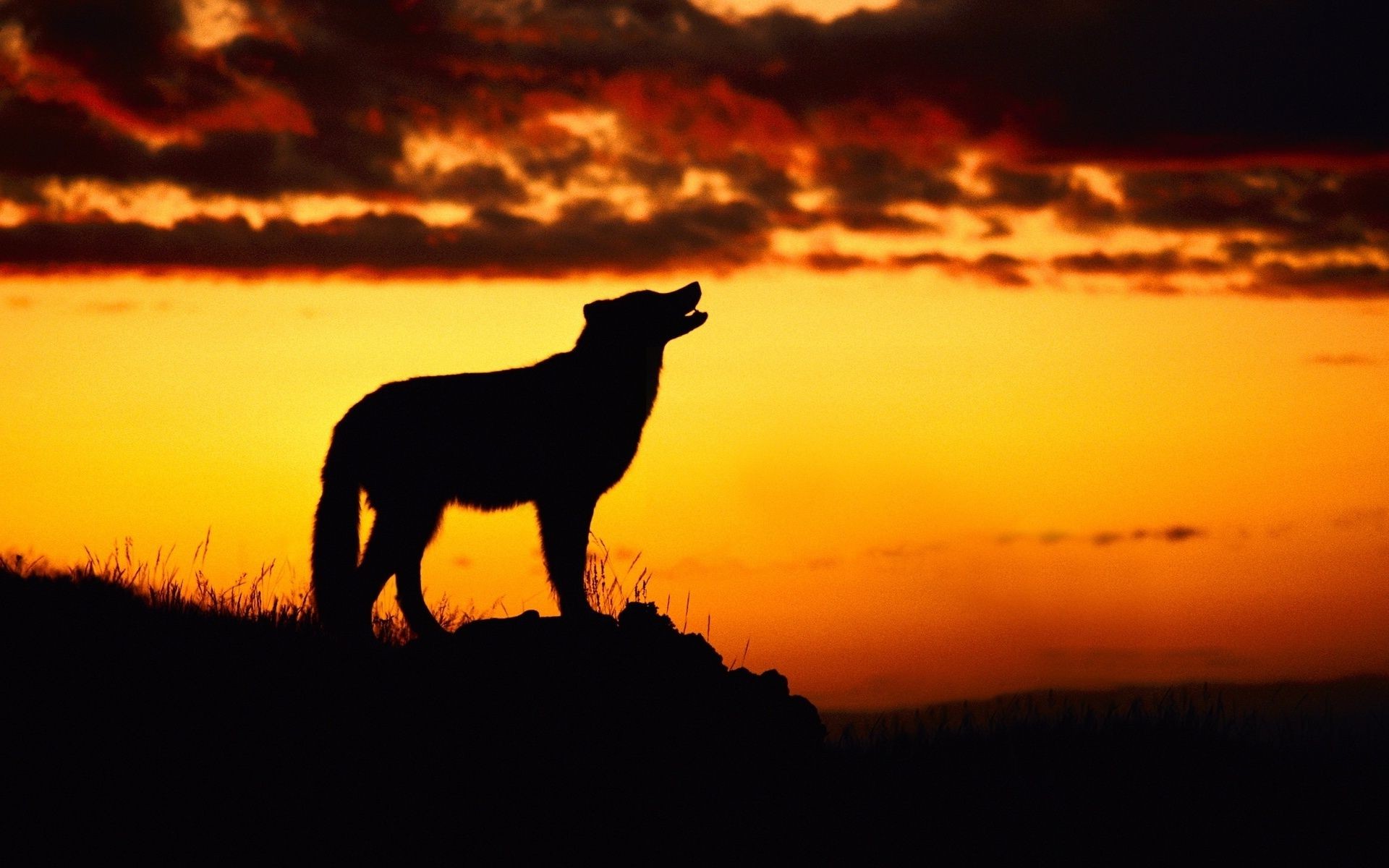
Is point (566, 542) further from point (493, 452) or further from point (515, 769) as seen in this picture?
point (515, 769)

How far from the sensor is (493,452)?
35.5ft

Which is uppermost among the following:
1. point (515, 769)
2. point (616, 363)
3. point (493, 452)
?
point (616, 363)

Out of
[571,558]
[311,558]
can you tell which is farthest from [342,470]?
[571,558]

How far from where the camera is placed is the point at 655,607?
29.5 ft

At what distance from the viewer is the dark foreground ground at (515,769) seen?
745 cm

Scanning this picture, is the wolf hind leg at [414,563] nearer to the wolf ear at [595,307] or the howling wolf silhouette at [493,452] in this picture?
the howling wolf silhouette at [493,452]

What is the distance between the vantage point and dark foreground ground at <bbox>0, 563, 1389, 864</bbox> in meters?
7.45

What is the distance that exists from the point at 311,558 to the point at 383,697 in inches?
108

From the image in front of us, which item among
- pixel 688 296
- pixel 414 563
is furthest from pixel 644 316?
pixel 414 563

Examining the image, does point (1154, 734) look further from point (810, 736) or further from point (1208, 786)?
point (810, 736)

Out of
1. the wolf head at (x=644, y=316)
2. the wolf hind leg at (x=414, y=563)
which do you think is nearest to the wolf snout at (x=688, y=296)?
the wolf head at (x=644, y=316)

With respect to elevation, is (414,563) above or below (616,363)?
below

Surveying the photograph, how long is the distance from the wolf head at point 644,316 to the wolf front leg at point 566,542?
1296 mm

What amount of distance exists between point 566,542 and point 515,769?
9.56 ft
